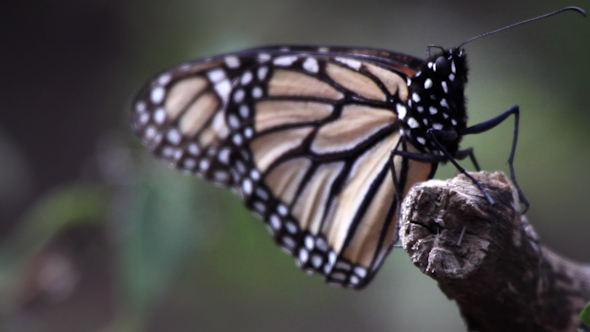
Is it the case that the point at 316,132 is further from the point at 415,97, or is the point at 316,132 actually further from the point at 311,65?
the point at 415,97

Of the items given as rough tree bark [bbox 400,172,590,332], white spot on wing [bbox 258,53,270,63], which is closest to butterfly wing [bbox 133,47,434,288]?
white spot on wing [bbox 258,53,270,63]

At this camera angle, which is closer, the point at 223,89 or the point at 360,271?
the point at 360,271

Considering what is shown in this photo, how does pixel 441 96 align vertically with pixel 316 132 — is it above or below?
above

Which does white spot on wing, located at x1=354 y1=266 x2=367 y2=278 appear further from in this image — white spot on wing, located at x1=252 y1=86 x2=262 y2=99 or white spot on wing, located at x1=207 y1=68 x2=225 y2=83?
white spot on wing, located at x1=207 y1=68 x2=225 y2=83

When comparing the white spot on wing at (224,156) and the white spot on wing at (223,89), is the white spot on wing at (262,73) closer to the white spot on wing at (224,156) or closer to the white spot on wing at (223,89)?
the white spot on wing at (223,89)

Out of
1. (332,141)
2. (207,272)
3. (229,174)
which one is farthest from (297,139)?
(207,272)

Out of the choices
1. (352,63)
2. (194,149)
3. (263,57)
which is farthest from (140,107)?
(352,63)

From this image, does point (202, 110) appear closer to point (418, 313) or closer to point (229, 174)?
point (229, 174)
